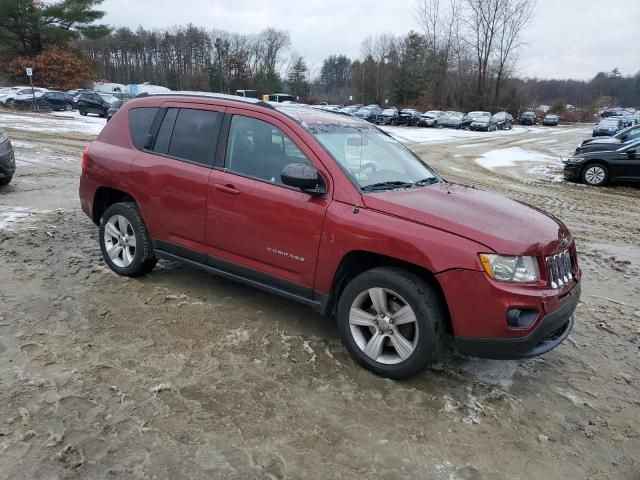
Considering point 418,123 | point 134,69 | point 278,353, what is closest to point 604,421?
point 278,353

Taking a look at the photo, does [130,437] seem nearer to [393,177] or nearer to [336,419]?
[336,419]

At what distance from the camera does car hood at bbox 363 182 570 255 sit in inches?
123

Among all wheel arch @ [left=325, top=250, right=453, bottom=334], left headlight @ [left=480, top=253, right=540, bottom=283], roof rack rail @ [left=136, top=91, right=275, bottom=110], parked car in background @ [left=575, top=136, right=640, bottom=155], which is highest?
roof rack rail @ [left=136, top=91, right=275, bottom=110]

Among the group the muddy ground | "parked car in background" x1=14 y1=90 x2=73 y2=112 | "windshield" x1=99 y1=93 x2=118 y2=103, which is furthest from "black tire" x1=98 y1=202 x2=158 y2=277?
"parked car in background" x1=14 y1=90 x2=73 y2=112

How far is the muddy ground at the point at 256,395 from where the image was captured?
8.64 feet

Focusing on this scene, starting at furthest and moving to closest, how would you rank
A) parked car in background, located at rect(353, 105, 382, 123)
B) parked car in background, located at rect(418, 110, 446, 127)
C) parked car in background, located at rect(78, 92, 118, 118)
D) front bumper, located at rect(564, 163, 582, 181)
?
parked car in background, located at rect(418, 110, 446, 127) < parked car in background, located at rect(353, 105, 382, 123) < parked car in background, located at rect(78, 92, 118, 118) < front bumper, located at rect(564, 163, 582, 181)

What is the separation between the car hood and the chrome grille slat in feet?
0.26

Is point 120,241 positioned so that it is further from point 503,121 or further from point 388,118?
point 503,121

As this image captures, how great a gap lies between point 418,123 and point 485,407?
142ft

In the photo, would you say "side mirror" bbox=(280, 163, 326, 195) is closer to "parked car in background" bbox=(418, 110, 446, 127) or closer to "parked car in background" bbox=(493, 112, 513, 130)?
"parked car in background" bbox=(418, 110, 446, 127)

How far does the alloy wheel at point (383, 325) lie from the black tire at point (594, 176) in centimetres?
1244

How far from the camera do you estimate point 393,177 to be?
4.01m

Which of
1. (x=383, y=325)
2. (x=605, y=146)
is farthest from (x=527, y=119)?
(x=383, y=325)

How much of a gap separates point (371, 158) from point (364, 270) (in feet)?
3.34
